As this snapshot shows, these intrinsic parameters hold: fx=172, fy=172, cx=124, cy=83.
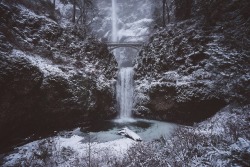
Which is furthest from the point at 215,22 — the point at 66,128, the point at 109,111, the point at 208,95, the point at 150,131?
the point at 66,128

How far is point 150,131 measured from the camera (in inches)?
539

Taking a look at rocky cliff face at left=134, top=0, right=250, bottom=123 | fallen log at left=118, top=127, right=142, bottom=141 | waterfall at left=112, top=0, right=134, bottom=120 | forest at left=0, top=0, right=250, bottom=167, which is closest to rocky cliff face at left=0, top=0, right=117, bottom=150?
forest at left=0, top=0, right=250, bottom=167

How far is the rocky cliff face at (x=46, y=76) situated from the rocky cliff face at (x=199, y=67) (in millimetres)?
4688

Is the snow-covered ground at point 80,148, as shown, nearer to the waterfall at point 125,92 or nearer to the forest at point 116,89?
the forest at point 116,89

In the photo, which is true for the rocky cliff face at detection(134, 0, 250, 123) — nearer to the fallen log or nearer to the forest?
the forest

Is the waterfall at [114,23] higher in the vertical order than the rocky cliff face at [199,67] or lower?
higher

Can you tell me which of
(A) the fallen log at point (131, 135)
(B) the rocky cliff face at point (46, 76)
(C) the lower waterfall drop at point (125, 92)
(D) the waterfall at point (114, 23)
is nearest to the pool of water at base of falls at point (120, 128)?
(A) the fallen log at point (131, 135)

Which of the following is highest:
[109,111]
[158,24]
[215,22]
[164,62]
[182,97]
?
[158,24]

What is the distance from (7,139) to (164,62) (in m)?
14.2

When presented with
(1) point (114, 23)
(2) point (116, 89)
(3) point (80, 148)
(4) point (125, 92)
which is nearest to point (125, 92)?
(4) point (125, 92)

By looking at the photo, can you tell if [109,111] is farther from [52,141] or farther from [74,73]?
[52,141]

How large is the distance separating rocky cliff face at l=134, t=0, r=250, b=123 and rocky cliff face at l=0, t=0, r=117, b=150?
469cm

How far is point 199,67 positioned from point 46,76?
39.9 feet

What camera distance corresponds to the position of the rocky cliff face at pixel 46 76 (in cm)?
1072
